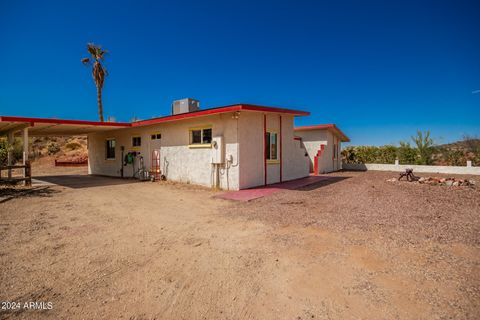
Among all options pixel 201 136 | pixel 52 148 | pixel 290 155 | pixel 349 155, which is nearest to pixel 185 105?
pixel 201 136

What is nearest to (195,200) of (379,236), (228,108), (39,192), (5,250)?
(228,108)

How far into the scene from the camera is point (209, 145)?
940cm

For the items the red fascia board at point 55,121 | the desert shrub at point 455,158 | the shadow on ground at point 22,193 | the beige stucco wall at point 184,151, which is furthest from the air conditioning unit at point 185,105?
the desert shrub at point 455,158

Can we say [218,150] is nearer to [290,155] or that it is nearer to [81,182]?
[290,155]

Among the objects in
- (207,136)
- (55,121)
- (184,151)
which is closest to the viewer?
(207,136)

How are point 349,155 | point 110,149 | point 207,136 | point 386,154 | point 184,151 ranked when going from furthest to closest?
point 349,155 < point 386,154 < point 110,149 < point 184,151 < point 207,136

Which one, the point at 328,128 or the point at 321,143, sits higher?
the point at 328,128

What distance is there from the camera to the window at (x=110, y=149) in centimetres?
1473

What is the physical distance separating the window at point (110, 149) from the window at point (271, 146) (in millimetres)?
10280

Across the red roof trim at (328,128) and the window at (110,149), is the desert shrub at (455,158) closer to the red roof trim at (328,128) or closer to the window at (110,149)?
the red roof trim at (328,128)

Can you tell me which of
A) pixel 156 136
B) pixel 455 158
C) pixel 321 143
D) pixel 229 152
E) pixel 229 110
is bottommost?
pixel 455 158

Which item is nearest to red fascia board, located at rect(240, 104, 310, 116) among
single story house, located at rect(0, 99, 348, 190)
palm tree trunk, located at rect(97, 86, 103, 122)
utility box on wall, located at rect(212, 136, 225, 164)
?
single story house, located at rect(0, 99, 348, 190)

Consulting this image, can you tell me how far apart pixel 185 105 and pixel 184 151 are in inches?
113

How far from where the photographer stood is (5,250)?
11.7ft
